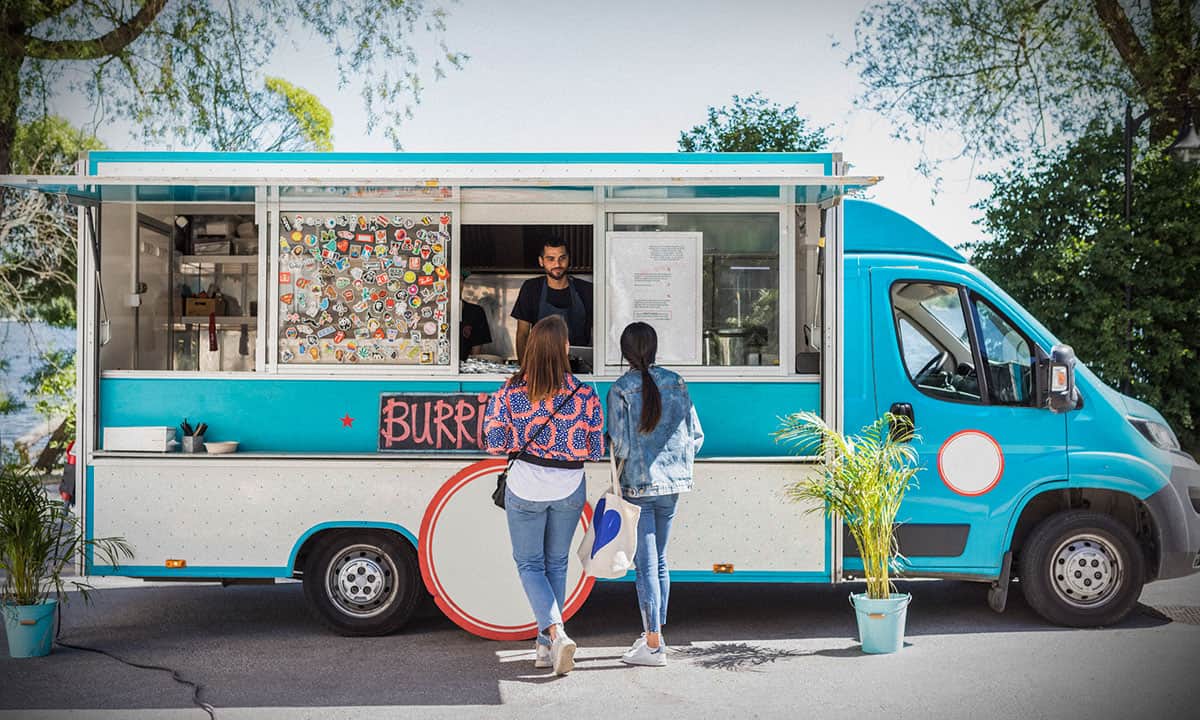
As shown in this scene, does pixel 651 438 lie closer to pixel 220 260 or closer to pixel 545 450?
pixel 545 450

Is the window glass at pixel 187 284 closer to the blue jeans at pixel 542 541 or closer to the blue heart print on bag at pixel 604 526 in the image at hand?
the blue jeans at pixel 542 541

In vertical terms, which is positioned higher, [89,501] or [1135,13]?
[1135,13]

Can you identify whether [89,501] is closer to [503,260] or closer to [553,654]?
[553,654]

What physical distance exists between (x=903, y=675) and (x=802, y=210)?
112 inches

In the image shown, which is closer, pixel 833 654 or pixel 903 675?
pixel 903 675

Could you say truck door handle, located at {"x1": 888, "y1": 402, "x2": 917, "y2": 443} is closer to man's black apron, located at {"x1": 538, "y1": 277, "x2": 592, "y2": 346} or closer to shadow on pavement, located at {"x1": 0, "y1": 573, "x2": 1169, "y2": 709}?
shadow on pavement, located at {"x1": 0, "y1": 573, "x2": 1169, "y2": 709}

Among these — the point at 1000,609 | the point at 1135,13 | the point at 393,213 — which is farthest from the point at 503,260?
the point at 1135,13

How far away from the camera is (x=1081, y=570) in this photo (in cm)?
678

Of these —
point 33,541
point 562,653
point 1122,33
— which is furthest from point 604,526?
point 1122,33

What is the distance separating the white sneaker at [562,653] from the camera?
229 inches

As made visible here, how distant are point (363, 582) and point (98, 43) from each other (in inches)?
365

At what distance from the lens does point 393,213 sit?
23.3 feet

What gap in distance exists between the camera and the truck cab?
263 inches

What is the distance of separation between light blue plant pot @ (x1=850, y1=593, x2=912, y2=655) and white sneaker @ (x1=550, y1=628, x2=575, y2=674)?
1.69 meters
